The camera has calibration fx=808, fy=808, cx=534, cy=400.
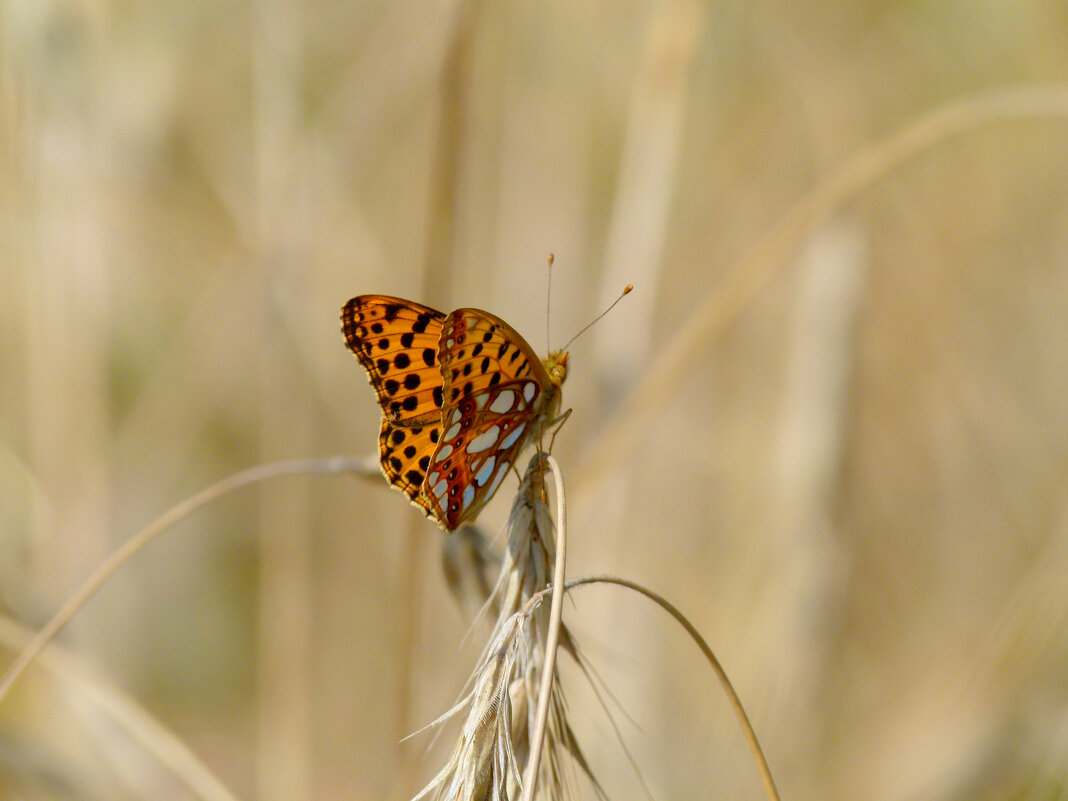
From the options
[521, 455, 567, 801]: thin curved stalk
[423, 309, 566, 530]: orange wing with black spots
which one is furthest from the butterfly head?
[521, 455, 567, 801]: thin curved stalk

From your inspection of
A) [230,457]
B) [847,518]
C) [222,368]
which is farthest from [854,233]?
[230,457]

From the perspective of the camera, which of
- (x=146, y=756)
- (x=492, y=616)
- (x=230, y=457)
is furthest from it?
(x=230, y=457)

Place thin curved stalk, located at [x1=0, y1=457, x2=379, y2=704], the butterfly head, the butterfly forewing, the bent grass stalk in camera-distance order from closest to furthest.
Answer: the bent grass stalk
thin curved stalk, located at [x1=0, y1=457, x2=379, y2=704]
the butterfly forewing
the butterfly head

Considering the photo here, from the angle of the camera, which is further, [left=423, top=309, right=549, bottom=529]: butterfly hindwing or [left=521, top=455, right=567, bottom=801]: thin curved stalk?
[left=423, top=309, right=549, bottom=529]: butterfly hindwing

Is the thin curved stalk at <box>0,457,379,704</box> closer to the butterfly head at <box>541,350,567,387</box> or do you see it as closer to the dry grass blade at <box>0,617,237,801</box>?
the dry grass blade at <box>0,617,237,801</box>

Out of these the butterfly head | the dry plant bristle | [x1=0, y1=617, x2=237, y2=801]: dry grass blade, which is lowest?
[x1=0, y1=617, x2=237, y2=801]: dry grass blade

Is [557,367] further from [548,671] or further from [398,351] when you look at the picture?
[548,671]

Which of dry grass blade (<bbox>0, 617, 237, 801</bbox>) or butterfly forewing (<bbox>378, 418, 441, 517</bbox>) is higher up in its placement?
butterfly forewing (<bbox>378, 418, 441, 517</bbox>)

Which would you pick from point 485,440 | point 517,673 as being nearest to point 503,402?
point 485,440

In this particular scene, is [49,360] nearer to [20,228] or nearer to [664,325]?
[20,228]
